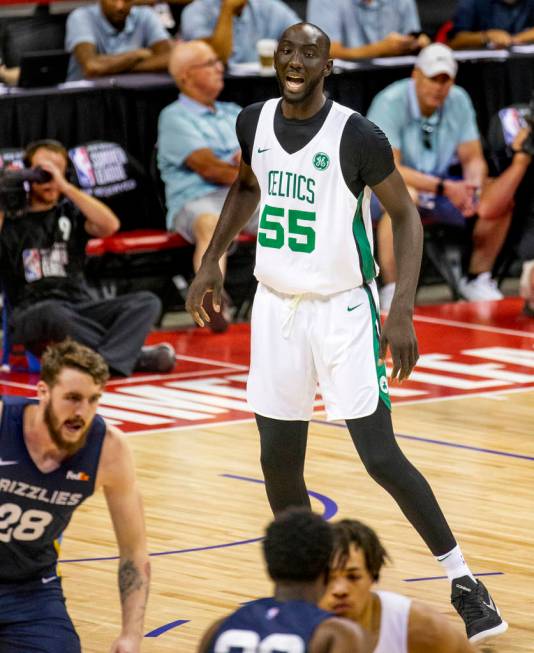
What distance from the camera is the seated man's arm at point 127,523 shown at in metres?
4.70

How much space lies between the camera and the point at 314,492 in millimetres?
7609

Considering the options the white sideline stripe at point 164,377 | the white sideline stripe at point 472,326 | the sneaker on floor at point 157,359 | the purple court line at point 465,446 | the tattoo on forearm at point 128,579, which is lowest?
the white sideline stripe at point 472,326

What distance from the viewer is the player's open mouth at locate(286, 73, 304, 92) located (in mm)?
5559

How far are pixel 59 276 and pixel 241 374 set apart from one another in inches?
47.3

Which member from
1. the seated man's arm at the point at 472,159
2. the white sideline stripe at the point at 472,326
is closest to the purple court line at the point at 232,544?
the white sideline stripe at the point at 472,326

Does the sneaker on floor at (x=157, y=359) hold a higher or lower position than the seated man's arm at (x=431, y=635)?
lower

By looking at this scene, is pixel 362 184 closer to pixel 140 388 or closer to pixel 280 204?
pixel 280 204

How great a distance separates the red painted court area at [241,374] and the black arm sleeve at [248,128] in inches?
128

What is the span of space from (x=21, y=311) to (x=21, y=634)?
514cm

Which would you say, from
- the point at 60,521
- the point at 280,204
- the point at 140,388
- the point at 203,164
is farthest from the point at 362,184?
the point at 203,164

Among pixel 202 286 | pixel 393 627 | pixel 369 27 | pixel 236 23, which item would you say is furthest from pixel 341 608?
pixel 369 27

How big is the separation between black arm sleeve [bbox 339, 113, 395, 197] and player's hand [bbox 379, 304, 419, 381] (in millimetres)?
463

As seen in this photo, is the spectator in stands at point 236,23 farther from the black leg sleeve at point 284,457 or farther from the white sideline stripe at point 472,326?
A: the black leg sleeve at point 284,457

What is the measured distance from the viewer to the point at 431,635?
408 centimetres
